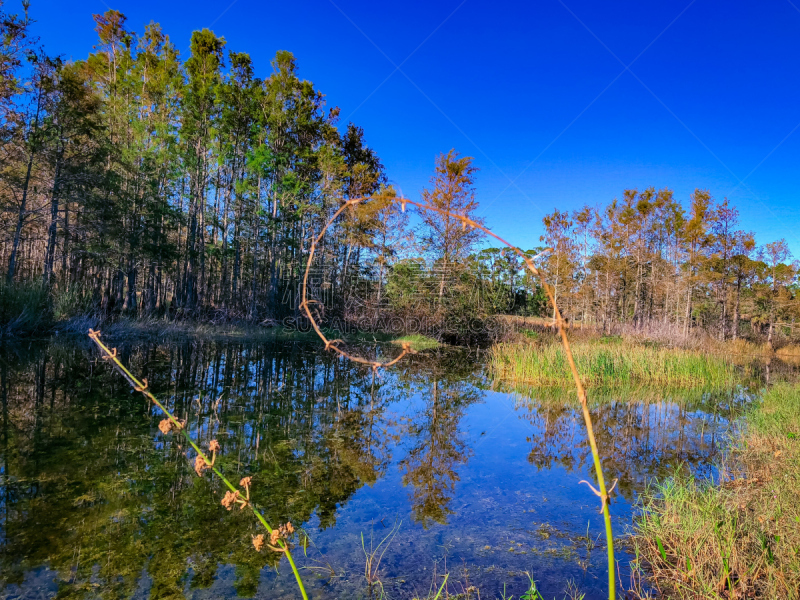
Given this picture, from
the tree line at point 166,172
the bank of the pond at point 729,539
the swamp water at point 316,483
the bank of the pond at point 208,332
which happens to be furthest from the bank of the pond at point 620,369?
the tree line at point 166,172

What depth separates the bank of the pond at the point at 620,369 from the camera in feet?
35.5

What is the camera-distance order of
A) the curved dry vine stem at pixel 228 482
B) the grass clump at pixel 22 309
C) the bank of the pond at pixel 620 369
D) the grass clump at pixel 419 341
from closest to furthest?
the curved dry vine stem at pixel 228 482 < the bank of the pond at pixel 620 369 < the grass clump at pixel 22 309 < the grass clump at pixel 419 341

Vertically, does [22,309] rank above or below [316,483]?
above

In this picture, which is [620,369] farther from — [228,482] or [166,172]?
[166,172]

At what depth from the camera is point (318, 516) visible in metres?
3.70

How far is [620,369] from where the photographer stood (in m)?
11.5

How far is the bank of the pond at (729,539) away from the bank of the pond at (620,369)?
627 cm

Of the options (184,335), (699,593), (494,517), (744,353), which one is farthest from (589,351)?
(744,353)

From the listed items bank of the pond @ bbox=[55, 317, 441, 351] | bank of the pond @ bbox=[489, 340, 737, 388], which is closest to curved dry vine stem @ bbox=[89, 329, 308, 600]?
bank of the pond @ bbox=[55, 317, 441, 351]

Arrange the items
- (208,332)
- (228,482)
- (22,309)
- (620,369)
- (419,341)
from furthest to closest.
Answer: (419,341) → (208,332) → (22,309) → (620,369) → (228,482)

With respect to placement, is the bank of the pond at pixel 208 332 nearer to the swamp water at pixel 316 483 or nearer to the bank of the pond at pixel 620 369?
the bank of the pond at pixel 620 369

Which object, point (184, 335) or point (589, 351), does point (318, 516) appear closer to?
point (589, 351)

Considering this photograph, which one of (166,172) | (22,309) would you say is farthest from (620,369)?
(166,172)

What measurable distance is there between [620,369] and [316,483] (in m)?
9.57
